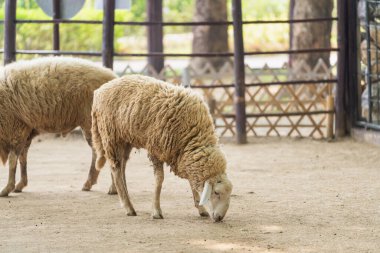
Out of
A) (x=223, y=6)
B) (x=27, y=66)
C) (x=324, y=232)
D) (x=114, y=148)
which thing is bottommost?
(x=324, y=232)

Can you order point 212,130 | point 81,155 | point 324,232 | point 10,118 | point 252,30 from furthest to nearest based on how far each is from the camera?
point 252,30 → point 81,155 → point 10,118 → point 212,130 → point 324,232

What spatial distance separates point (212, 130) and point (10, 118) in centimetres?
255

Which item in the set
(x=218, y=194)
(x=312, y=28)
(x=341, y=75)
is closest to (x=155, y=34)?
(x=312, y=28)

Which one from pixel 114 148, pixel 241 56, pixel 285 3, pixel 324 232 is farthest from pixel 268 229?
pixel 285 3

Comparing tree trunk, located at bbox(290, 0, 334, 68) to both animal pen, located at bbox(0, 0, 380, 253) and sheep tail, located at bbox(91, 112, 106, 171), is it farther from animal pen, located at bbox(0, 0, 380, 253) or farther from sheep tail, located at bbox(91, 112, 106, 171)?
sheep tail, located at bbox(91, 112, 106, 171)

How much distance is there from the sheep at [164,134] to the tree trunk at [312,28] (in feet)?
39.6

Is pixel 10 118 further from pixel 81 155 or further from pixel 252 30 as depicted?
pixel 252 30

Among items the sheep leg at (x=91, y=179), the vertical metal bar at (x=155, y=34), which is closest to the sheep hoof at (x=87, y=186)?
the sheep leg at (x=91, y=179)

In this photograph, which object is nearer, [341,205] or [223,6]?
[341,205]

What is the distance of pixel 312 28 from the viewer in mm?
20797

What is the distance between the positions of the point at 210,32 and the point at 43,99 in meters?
15.1

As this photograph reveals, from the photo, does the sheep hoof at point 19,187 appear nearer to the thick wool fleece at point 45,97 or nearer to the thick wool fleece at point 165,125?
the thick wool fleece at point 45,97

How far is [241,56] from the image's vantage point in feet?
46.6

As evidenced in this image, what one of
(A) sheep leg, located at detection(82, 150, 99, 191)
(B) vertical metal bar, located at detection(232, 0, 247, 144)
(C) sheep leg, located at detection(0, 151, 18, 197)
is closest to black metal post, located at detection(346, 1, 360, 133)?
(B) vertical metal bar, located at detection(232, 0, 247, 144)
